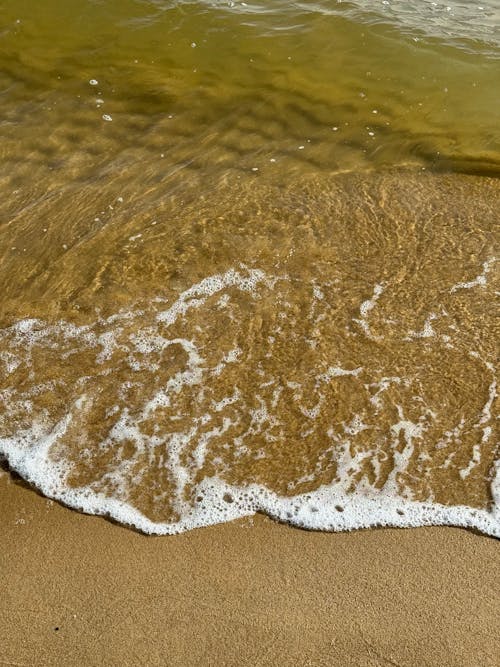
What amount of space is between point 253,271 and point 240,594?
213 centimetres

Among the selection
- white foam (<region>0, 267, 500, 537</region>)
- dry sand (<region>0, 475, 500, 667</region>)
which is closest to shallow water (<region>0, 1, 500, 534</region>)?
white foam (<region>0, 267, 500, 537</region>)

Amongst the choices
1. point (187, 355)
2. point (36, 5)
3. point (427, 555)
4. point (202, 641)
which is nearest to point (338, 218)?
point (187, 355)

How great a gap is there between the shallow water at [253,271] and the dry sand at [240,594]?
0.39ft

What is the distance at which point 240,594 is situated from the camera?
260 cm

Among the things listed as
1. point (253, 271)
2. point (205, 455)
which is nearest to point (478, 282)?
point (253, 271)

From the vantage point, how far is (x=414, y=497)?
2.97 metres

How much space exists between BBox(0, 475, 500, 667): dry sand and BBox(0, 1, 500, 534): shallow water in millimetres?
119

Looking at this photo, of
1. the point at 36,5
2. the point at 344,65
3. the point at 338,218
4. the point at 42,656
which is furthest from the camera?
the point at 36,5

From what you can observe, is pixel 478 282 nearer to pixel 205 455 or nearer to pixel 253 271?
pixel 253 271

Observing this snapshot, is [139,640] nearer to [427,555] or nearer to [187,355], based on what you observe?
[427,555]

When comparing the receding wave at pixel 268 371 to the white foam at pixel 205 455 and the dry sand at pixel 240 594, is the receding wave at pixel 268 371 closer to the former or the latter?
the white foam at pixel 205 455

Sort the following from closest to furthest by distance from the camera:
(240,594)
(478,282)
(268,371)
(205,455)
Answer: (240,594), (205,455), (268,371), (478,282)

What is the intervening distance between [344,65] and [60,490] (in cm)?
538

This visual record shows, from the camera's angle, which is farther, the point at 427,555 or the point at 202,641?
the point at 427,555
